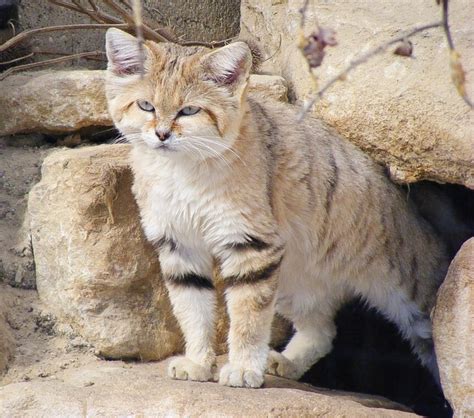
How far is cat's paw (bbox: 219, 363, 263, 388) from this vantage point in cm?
325

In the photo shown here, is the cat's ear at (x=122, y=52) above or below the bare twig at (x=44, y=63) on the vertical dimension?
above

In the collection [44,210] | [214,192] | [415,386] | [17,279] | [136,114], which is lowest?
[415,386]

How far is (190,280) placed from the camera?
3.50 metres

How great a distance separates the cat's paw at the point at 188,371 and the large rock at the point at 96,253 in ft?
1.16

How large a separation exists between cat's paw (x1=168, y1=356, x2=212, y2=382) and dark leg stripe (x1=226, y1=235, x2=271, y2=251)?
488 mm

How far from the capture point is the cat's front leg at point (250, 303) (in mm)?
3287

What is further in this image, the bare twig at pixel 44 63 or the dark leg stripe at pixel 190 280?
the bare twig at pixel 44 63

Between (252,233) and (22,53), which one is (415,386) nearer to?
(252,233)

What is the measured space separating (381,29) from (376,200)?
2.39 feet

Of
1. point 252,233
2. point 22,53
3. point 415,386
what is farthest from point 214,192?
point 415,386

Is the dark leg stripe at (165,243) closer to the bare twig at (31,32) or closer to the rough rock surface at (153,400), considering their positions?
the rough rock surface at (153,400)

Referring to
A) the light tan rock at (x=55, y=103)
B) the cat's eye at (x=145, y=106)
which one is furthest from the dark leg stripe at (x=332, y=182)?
the light tan rock at (x=55, y=103)

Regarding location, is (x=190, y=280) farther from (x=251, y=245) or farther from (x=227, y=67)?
(x=227, y=67)

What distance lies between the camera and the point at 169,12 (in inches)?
184
